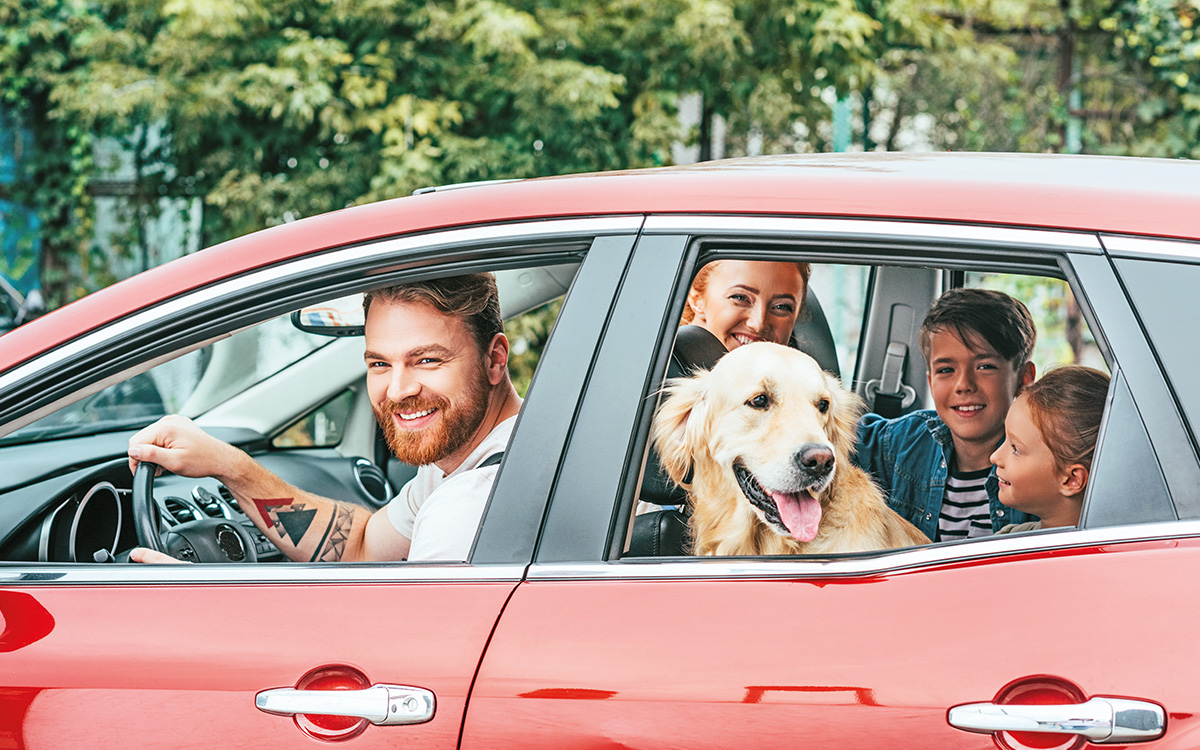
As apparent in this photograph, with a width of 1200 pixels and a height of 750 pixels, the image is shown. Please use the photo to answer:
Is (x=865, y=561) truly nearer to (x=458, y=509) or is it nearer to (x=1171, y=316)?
(x=1171, y=316)

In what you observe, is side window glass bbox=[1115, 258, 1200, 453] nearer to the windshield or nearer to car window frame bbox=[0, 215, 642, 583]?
car window frame bbox=[0, 215, 642, 583]

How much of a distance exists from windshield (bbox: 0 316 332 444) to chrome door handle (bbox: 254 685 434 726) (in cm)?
185

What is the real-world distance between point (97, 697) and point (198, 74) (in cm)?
698

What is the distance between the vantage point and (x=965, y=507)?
190cm

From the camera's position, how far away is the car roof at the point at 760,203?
4.37 ft

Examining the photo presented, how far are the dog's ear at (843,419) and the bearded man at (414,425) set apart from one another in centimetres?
59

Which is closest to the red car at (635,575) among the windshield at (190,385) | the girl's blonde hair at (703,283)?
the girl's blonde hair at (703,283)

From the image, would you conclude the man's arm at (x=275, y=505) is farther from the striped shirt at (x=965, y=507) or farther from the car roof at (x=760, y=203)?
the striped shirt at (x=965, y=507)

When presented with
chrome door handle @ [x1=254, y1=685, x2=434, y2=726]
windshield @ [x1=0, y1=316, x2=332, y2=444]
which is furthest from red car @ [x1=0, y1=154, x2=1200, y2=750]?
windshield @ [x1=0, y1=316, x2=332, y2=444]

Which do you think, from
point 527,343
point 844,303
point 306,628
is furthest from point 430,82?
point 306,628

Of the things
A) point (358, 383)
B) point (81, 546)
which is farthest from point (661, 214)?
point (358, 383)

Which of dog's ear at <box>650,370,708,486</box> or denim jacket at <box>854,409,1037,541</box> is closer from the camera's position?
dog's ear at <box>650,370,708,486</box>

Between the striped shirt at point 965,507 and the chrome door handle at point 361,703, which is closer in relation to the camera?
the chrome door handle at point 361,703

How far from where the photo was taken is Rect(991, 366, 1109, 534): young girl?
5.11 feet
